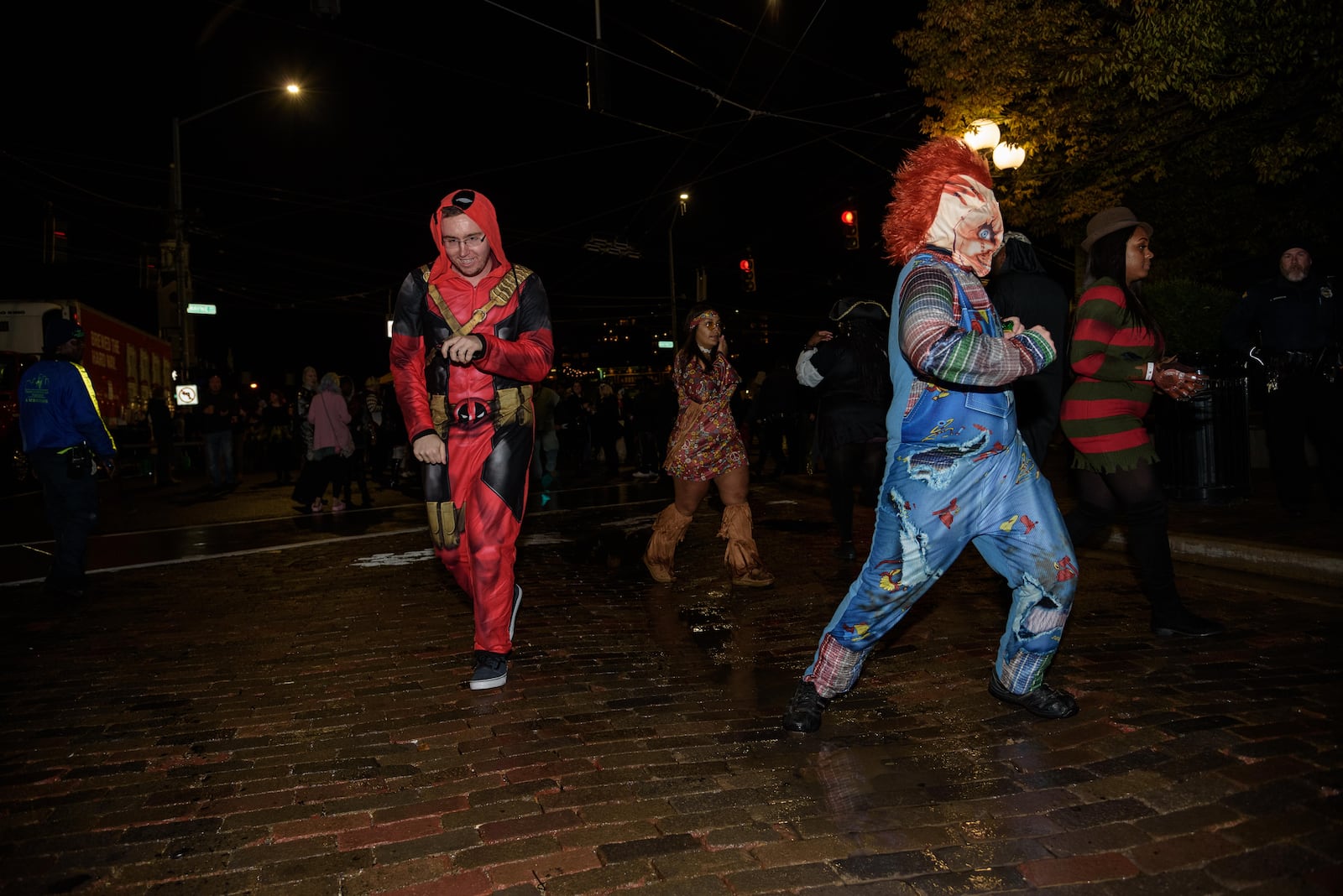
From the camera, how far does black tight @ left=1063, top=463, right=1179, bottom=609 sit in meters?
4.60

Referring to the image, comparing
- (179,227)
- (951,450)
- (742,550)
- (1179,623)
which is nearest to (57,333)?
(742,550)

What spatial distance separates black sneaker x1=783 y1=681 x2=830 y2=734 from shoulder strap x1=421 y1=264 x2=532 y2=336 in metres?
2.06

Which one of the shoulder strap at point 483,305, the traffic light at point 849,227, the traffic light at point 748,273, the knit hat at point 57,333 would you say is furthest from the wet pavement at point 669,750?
the traffic light at point 748,273

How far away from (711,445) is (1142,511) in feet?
9.07

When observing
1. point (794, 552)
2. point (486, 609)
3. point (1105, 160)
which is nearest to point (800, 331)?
point (1105, 160)

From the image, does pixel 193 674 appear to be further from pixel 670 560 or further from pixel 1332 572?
pixel 1332 572

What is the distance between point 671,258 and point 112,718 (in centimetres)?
3364

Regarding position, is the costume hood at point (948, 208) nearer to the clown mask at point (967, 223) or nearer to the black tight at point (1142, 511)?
the clown mask at point (967, 223)

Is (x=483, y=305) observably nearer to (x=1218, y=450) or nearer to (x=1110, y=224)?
(x=1110, y=224)

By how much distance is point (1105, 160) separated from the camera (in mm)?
14820

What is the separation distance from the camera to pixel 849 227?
22.5m

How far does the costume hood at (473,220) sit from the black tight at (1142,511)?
301 cm

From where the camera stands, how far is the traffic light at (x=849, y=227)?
22.2 m

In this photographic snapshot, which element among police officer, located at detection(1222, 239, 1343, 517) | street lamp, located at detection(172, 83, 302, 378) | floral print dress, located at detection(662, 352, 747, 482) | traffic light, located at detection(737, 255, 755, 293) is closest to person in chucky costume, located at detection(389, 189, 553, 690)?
floral print dress, located at detection(662, 352, 747, 482)
